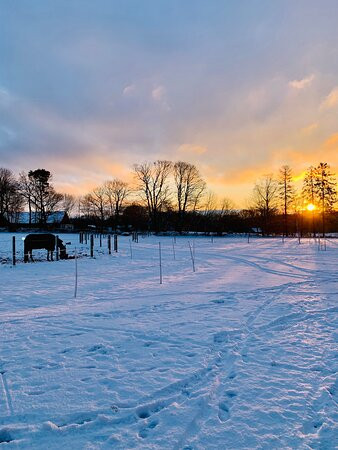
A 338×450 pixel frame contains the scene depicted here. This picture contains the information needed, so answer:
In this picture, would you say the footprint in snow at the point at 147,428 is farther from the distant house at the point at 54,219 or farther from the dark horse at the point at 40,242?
the distant house at the point at 54,219

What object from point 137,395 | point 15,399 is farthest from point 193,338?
point 15,399

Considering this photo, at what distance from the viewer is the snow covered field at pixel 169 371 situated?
291 centimetres

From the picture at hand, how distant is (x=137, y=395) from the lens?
3566mm

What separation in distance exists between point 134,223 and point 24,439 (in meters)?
71.4

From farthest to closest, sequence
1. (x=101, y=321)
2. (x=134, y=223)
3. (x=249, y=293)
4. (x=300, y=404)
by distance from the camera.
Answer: (x=134, y=223) → (x=249, y=293) → (x=101, y=321) → (x=300, y=404)

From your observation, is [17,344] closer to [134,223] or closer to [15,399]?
[15,399]

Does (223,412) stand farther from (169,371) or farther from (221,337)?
(221,337)

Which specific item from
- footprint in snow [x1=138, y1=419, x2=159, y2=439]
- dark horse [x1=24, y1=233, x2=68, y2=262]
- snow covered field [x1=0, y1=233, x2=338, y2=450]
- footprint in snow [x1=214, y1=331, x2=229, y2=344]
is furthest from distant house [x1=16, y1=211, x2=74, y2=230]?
footprint in snow [x1=138, y1=419, x2=159, y2=439]

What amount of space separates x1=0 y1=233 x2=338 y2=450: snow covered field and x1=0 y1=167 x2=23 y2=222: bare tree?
214 feet

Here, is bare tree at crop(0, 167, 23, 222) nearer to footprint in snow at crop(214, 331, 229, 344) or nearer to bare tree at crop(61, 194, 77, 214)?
bare tree at crop(61, 194, 77, 214)

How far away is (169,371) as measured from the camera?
13.7 ft

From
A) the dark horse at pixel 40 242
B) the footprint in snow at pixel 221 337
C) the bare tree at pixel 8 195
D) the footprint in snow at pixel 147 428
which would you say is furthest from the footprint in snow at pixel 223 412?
the bare tree at pixel 8 195

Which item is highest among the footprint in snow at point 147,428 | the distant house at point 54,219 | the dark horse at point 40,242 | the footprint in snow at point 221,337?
the distant house at point 54,219

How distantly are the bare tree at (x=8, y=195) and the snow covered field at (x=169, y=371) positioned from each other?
65.2 metres
